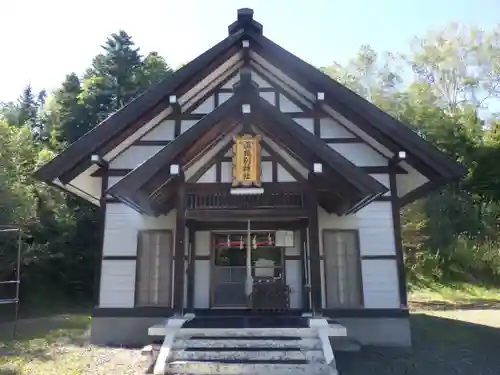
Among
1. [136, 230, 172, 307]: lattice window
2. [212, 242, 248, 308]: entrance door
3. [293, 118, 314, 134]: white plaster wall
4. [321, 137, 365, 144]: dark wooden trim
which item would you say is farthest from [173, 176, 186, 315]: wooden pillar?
[321, 137, 365, 144]: dark wooden trim

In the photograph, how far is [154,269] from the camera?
953cm

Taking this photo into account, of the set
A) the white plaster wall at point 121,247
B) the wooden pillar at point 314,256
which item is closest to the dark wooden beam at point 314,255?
the wooden pillar at point 314,256

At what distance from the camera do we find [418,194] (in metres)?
10.7

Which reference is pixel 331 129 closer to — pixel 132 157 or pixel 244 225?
pixel 244 225

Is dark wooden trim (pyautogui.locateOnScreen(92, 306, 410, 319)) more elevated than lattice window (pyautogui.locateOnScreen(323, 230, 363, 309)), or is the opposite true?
lattice window (pyautogui.locateOnScreen(323, 230, 363, 309))

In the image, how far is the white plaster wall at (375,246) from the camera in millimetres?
9250

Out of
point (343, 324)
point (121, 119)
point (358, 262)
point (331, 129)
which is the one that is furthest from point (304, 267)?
point (121, 119)

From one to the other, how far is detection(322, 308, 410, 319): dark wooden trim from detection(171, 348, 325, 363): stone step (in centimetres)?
280

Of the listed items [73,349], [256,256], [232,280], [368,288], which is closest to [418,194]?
[368,288]

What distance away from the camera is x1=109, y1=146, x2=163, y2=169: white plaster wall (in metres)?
10.0

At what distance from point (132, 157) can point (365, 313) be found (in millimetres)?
6176

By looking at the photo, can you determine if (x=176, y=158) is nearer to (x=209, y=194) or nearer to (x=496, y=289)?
(x=209, y=194)

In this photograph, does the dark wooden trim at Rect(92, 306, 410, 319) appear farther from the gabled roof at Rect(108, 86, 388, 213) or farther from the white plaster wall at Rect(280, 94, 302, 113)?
the white plaster wall at Rect(280, 94, 302, 113)

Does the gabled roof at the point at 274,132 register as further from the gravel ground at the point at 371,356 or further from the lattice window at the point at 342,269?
the gravel ground at the point at 371,356
